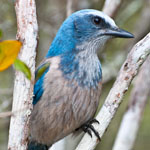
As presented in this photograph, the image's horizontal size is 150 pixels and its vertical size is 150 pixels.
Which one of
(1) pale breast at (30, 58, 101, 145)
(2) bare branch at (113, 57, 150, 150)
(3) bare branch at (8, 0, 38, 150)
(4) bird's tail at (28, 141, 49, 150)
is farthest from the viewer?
(2) bare branch at (113, 57, 150, 150)

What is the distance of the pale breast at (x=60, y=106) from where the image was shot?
14.2 feet

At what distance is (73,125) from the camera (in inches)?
181

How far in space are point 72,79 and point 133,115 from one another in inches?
48.1

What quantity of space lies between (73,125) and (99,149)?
3875mm

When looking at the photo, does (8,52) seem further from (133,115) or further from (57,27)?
(57,27)

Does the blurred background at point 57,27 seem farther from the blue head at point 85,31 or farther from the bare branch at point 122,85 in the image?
the bare branch at point 122,85

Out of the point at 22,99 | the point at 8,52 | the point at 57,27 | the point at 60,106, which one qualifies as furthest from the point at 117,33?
the point at 57,27

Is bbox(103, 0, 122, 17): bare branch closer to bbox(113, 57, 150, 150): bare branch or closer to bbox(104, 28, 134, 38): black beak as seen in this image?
bbox(113, 57, 150, 150): bare branch

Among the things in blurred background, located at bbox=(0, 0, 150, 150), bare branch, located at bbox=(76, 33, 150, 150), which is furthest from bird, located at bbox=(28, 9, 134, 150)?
blurred background, located at bbox=(0, 0, 150, 150)

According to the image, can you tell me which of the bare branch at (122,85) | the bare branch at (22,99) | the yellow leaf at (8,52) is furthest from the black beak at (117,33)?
the yellow leaf at (8,52)

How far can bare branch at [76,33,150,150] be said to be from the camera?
12.3 feet

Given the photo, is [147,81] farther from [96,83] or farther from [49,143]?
[49,143]

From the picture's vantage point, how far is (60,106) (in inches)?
171

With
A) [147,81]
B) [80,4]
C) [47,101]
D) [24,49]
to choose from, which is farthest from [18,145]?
[80,4]
